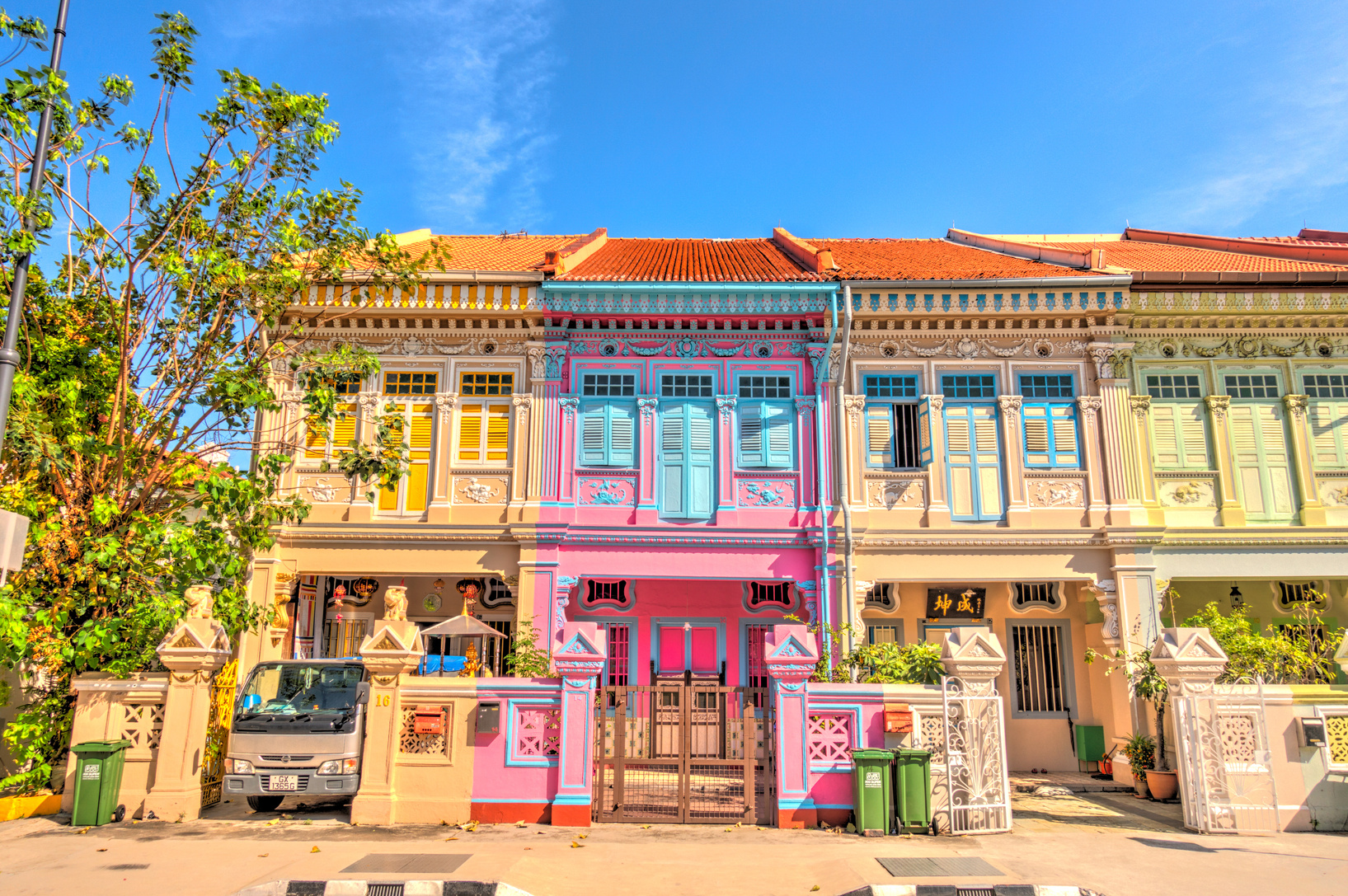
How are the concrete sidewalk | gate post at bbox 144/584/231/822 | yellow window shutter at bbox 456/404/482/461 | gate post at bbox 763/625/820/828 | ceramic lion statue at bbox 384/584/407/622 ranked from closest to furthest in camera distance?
1. the concrete sidewalk
2. gate post at bbox 763/625/820/828
3. gate post at bbox 144/584/231/822
4. ceramic lion statue at bbox 384/584/407/622
5. yellow window shutter at bbox 456/404/482/461

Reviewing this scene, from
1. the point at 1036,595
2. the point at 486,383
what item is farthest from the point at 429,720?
the point at 1036,595

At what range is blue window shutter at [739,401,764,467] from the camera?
50.0ft

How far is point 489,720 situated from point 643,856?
251 centimetres

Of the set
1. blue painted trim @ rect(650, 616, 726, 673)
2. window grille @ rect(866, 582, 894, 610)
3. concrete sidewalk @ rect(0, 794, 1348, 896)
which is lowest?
concrete sidewalk @ rect(0, 794, 1348, 896)

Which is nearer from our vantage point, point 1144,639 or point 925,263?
point 1144,639

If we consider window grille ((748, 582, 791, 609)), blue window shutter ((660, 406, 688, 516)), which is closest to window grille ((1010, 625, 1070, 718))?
window grille ((748, 582, 791, 609))

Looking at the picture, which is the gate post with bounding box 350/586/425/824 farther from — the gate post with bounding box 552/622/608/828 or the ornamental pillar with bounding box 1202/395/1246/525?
the ornamental pillar with bounding box 1202/395/1246/525

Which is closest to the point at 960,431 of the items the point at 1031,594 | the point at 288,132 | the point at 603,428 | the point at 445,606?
the point at 1031,594

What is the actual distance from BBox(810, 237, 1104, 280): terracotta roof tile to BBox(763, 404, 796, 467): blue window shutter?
2551 millimetres

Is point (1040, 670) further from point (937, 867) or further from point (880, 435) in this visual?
point (937, 867)

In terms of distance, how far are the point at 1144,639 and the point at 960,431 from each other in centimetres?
439

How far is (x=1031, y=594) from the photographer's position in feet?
53.0

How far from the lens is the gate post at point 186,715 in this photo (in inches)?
407

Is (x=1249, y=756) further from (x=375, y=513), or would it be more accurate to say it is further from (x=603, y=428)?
(x=375, y=513)
